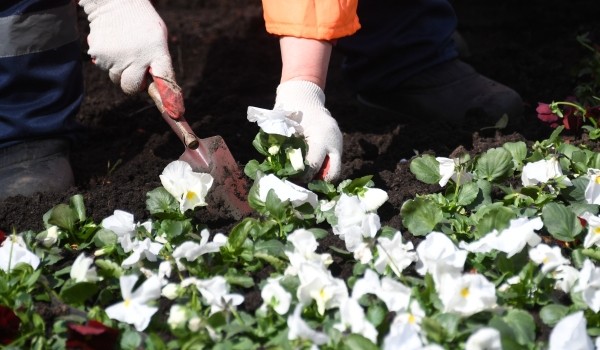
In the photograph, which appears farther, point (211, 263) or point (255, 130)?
point (255, 130)

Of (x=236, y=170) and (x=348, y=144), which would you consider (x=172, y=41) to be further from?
(x=236, y=170)

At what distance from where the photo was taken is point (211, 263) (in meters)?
1.69

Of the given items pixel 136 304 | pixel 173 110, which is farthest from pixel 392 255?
pixel 173 110

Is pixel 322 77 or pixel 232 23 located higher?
pixel 322 77

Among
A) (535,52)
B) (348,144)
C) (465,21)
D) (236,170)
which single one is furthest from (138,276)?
(465,21)

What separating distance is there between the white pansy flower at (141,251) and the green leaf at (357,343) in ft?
1.48

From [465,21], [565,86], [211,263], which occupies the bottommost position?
[465,21]

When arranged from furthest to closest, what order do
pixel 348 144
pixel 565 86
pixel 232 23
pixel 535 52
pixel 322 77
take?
pixel 232 23 < pixel 535 52 < pixel 565 86 < pixel 348 144 < pixel 322 77

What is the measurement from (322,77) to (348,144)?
Answer: 1.19 ft

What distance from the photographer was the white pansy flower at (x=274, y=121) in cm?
188

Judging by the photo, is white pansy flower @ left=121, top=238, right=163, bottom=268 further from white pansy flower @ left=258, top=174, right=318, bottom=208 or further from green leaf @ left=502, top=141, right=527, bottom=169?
green leaf @ left=502, top=141, right=527, bottom=169

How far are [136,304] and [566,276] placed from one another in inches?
28.1

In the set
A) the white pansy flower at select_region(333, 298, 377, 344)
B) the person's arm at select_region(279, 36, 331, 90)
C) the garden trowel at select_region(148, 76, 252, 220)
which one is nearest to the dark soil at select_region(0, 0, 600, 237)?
the garden trowel at select_region(148, 76, 252, 220)

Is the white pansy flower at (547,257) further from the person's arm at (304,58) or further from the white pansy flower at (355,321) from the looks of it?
the person's arm at (304,58)
